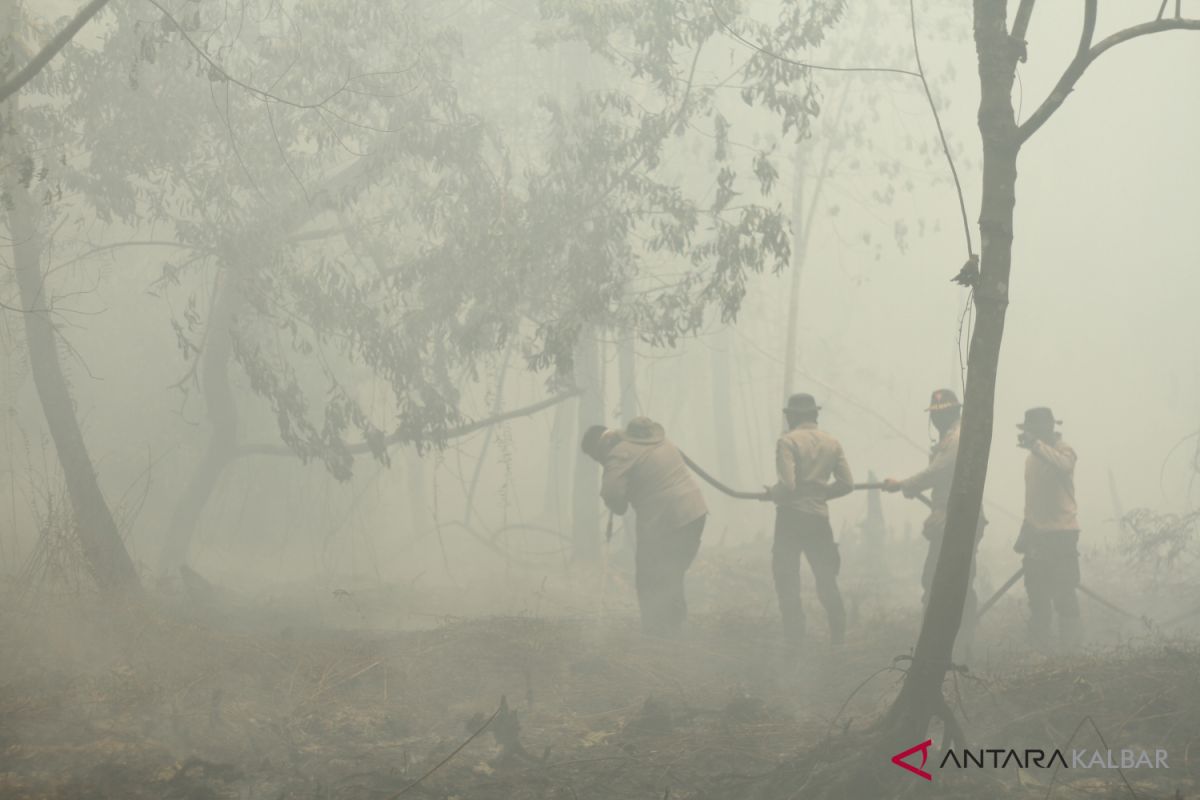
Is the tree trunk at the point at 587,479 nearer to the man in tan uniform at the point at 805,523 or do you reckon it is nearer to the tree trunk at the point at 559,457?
the tree trunk at the point at 559,457

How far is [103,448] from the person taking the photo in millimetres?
15328

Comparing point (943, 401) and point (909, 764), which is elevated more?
point (943, 401)

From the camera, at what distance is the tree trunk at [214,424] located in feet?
38.3

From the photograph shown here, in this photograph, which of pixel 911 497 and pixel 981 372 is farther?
pixel 911 497

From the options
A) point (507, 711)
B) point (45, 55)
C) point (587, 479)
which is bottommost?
point (507, 711)

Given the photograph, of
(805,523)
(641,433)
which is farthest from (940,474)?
(641,433)

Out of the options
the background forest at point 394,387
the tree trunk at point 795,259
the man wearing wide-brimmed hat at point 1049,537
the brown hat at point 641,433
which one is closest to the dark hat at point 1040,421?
the man wearing wide-brimmed hat at point 1049,537

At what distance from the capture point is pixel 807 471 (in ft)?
28.2

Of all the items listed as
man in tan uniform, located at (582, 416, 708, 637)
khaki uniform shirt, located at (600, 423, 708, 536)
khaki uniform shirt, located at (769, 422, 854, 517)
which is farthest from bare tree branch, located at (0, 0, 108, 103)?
khaki uniform shirt, located at (769, 422, 854, 517)

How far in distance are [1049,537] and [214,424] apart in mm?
8528

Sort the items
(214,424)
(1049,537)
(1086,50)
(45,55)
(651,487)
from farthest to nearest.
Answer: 1. (214,424)
2. (651,487)
3. (1049,537)
4. (45,55)
5. (1086,50)

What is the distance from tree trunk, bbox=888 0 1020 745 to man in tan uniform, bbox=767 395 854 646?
3397mm

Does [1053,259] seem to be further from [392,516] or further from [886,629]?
[886,629]

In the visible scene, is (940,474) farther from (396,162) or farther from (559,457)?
(559,457)
